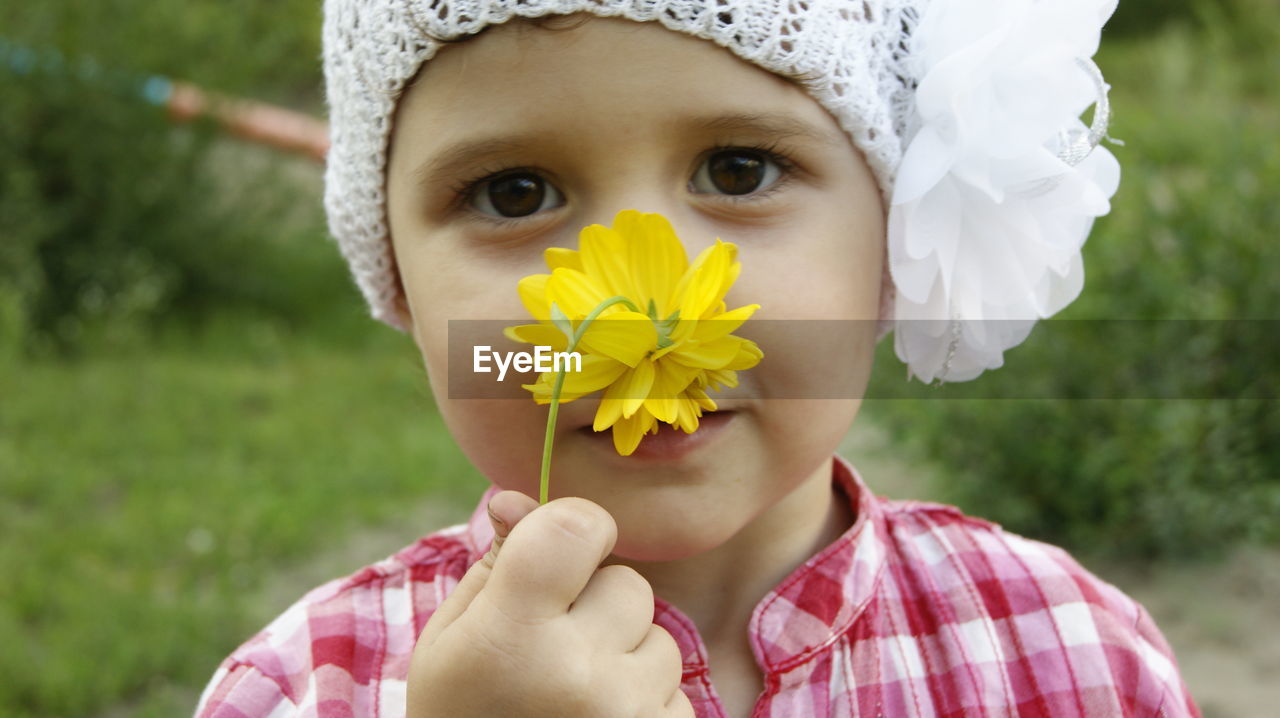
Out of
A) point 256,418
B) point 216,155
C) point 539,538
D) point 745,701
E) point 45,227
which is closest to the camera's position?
point 539,538

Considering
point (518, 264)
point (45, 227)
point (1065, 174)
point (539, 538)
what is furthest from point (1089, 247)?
point (45, 227)

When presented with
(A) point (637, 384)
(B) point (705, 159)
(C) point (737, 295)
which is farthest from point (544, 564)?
(B) point (705, 159)

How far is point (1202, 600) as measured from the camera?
3184 millimetres

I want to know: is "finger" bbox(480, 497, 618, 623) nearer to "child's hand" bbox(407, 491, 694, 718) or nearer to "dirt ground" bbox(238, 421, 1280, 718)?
"child's hand" bbox(407, 491, 694, 718)

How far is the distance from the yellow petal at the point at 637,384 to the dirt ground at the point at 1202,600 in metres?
2.28

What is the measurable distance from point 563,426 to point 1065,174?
61 centimetres

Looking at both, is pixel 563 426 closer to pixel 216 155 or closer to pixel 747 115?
pixel 747 115

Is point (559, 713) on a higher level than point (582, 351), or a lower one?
lower

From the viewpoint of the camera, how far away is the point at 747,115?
48.1 inches

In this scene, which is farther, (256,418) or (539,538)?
(256,418)

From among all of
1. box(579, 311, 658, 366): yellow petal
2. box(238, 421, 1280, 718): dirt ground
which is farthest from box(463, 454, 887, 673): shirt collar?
box(238, 421, 1280, 718): dirt ground

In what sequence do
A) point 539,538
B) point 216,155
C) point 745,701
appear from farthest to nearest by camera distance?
point 216,155, point 745,701, point 539,538

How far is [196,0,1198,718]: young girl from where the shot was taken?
117cm

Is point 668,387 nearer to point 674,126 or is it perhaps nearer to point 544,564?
point 544,564
